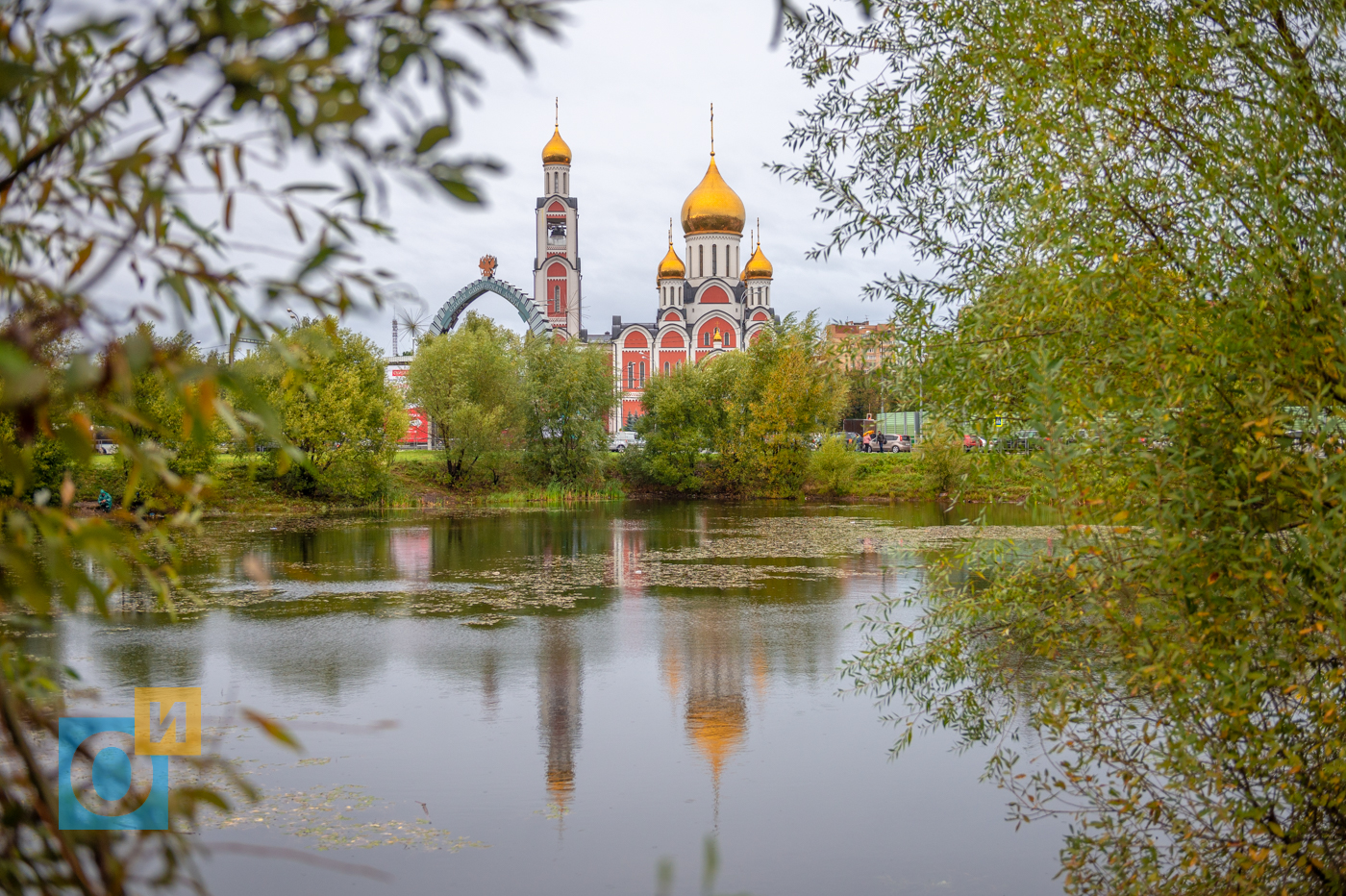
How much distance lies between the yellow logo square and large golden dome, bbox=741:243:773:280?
53517mm

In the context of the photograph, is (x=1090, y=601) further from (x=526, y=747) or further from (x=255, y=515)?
(x=255, y=515)

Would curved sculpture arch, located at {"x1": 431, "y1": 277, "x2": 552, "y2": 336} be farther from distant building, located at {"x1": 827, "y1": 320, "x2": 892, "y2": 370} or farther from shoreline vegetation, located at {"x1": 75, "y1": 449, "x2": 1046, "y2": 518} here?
distant building, located at {"x1": 827, "y1": 320, "x2": 892, "y2": 370}

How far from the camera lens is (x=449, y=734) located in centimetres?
789

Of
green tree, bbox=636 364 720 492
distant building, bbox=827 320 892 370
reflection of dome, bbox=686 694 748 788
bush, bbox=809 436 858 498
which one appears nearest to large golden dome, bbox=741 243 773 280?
green tree, bbox=636 364 720 492

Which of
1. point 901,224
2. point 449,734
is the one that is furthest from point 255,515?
point 901,224

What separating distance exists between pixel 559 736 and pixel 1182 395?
5.31 m

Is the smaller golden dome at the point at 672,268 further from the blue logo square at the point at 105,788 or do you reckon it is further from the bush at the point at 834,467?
the blue logo square at the point at 105,788

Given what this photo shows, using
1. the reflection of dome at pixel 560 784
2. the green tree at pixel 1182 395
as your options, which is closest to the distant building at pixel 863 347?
the green tree at pixel 1182 395

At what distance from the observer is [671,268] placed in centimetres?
6138

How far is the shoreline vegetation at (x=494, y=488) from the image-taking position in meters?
28.2

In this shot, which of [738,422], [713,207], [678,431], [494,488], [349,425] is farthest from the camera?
[713,207]

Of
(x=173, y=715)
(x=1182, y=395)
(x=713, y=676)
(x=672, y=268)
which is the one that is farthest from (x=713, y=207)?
(x=1182, y=395)

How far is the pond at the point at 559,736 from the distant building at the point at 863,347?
1.55 m

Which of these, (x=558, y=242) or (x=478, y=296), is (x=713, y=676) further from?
(x=558, y=242)
